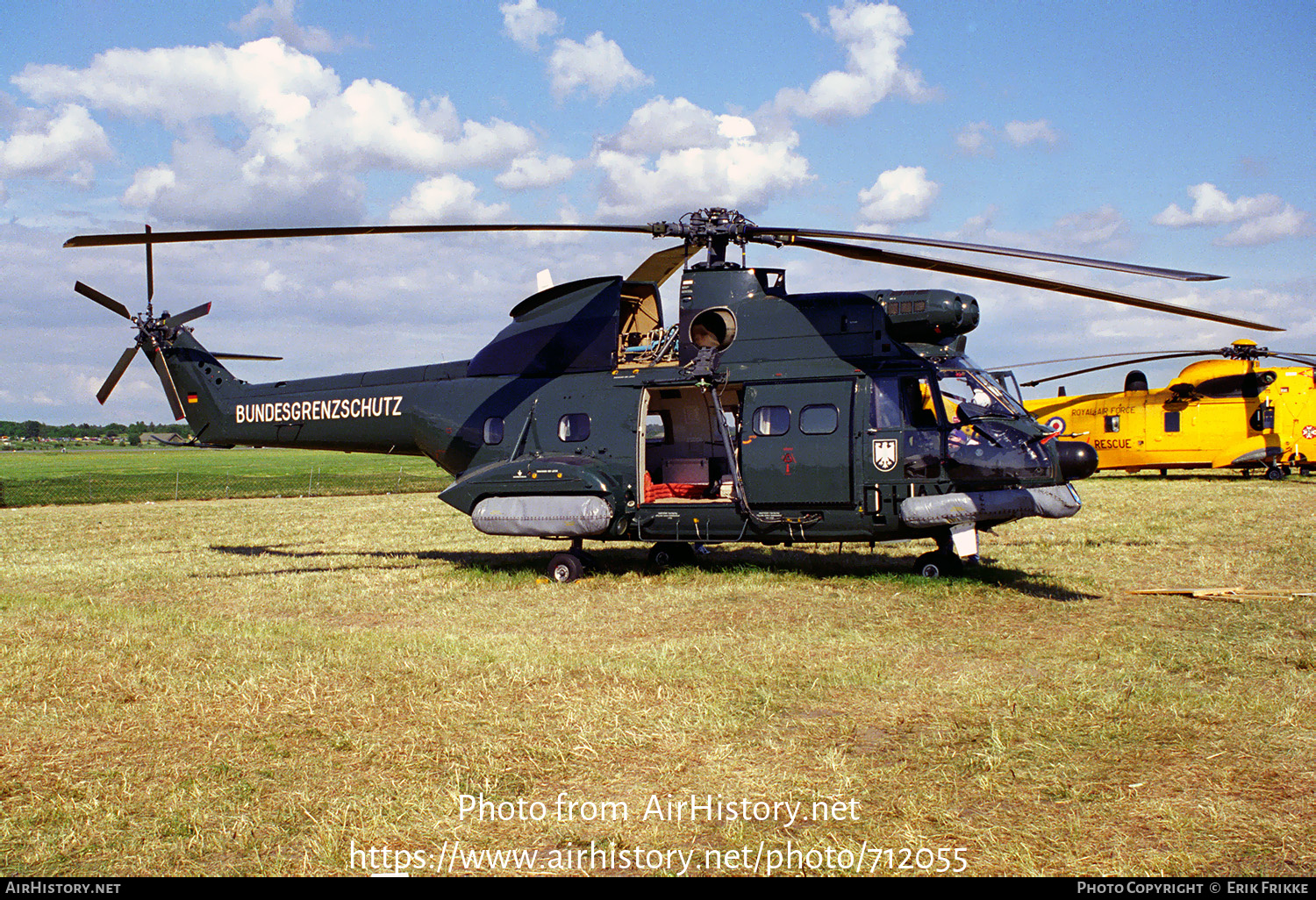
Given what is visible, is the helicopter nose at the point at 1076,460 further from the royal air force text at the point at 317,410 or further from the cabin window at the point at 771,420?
the royal air force text at the point at 317,410

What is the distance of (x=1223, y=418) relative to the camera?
30.3 metres

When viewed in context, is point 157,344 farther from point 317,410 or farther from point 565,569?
point 565,569

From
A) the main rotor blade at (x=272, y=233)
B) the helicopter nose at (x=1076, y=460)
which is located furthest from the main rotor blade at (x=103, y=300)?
the helicopter nose at (x=1076, y=460)

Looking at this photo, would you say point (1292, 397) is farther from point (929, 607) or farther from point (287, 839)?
point (287, 839)

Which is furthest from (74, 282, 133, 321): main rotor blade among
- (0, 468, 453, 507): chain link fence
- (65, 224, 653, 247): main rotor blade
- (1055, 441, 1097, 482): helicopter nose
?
(0, 468, 453, 507): chain link fence

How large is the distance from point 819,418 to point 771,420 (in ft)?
2.25

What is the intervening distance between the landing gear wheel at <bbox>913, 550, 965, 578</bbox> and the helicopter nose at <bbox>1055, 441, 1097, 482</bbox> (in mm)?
1938

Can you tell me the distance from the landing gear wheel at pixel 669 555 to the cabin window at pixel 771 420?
Answer: 2912 mm

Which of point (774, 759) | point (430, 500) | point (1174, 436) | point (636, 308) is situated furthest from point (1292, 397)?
point (774, 759)

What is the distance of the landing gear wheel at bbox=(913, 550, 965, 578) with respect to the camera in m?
12.8

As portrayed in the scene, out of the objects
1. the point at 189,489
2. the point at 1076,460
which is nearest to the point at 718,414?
the point at 1076,460

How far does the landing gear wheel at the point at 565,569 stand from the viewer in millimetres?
13781

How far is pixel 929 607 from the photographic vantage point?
10992mm

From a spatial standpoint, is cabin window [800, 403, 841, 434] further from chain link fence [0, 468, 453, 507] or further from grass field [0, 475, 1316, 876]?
chain link fence [0, 468, 453, 507]
